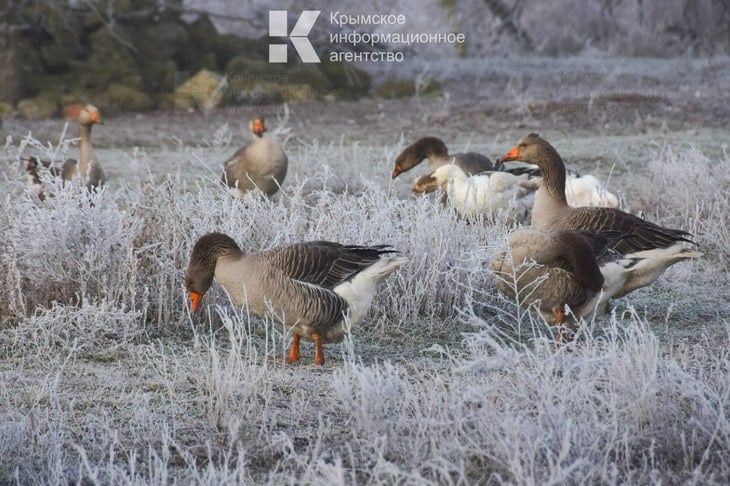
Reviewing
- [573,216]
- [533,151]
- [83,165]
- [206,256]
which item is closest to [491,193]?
[533,151]

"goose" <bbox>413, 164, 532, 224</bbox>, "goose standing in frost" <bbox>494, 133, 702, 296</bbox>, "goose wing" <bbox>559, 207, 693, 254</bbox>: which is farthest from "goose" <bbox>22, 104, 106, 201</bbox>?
"goose wing" <bbox>559, 207, 693, 254</bbox>

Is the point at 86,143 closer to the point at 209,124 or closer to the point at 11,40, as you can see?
the point at 209,124

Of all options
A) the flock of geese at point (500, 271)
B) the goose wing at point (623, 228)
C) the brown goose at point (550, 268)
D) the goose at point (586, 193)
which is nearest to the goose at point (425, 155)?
the goose at point (586, 193)

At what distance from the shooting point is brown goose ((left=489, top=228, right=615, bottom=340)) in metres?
5.64

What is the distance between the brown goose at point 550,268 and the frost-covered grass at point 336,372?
20 centimetres

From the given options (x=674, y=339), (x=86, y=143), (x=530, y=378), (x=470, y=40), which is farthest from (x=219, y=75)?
(x=530, y=378)

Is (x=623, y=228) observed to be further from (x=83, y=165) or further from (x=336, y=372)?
(x=83, y=165)

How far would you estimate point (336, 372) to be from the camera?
5176mm

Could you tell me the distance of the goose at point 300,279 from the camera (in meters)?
5.38

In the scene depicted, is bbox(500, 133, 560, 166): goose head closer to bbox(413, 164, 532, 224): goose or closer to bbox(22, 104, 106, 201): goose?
bbox(413, 164, 532, 224): goose

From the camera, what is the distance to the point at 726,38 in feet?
78.1

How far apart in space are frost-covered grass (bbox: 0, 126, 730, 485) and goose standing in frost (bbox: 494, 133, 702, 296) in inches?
14.1

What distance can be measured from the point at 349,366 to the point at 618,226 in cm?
209
